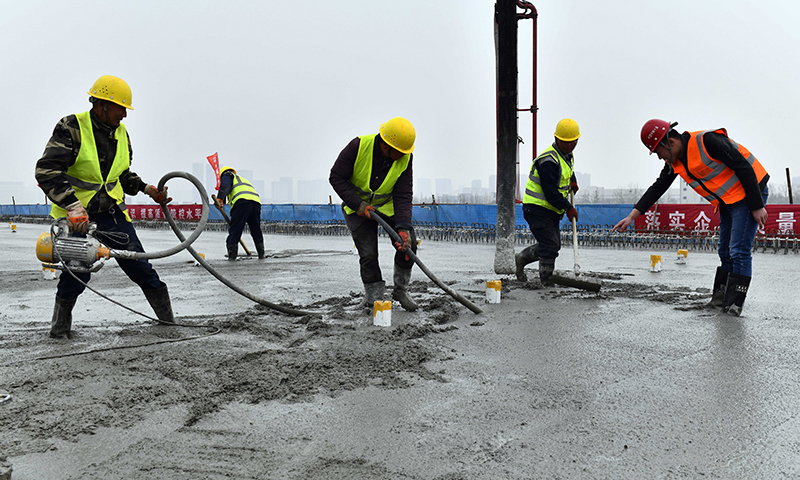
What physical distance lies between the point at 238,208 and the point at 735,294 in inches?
330

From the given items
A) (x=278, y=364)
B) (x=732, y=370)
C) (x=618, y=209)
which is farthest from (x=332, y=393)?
(x=618, y=209)

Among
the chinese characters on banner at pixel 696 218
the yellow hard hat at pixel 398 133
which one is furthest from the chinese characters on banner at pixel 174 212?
the yellow hard hat at pixel 398 133

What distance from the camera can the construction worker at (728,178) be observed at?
4879 mm

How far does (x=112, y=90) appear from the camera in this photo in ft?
12.9

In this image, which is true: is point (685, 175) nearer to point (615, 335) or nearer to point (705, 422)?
point (615, 335)

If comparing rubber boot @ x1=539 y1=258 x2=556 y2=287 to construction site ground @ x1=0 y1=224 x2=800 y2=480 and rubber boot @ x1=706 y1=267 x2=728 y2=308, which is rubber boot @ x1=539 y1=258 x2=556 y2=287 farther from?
rubber boot @ x1=706 y1=267 x2=728 y2=308

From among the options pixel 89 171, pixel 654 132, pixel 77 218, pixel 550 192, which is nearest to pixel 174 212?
pixel 550 192

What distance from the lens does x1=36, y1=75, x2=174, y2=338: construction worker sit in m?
3.75

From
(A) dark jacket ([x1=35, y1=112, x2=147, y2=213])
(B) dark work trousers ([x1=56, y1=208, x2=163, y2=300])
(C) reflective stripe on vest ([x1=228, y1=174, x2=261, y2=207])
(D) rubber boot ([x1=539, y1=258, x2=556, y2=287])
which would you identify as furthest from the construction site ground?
(C) reflective stripe on vest ([x1=228, y1=174, x2=261, y2=207])

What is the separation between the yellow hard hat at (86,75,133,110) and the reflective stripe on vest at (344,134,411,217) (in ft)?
6.21

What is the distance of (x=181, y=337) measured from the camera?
4066mm

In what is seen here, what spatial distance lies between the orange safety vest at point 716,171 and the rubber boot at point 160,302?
4.54 m

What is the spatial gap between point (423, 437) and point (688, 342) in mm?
2498

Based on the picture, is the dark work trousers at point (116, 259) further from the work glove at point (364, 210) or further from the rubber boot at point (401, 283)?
the rubber boot at point (401, 283)
